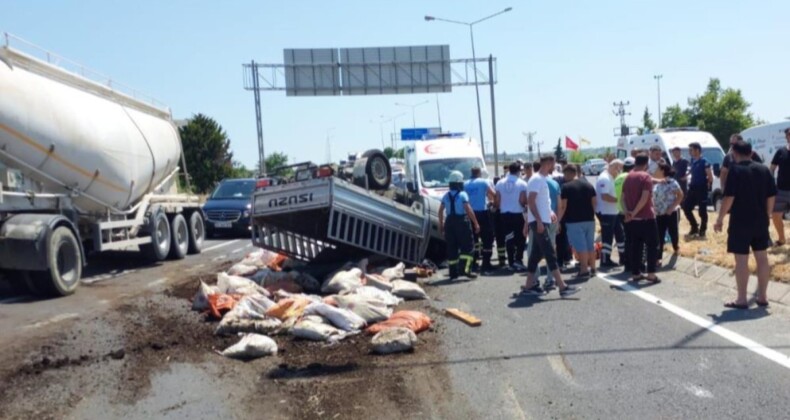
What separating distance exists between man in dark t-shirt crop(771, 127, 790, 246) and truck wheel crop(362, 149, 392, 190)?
641 centimetres

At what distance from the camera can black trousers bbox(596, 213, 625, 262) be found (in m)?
12.8

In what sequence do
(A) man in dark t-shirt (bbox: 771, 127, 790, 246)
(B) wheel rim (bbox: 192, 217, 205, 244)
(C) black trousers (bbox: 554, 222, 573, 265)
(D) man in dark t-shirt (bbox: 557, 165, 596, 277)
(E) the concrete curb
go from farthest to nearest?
(B) wheel rim (bbox: 192, 217, 205, 244)
(C) black trousers (bbox: 554, 222, 573, 265)
(A) man in dark t-shirt (bbox: 771, 127, 790, 246)
(D) man in dark t-shirt (bbox: 557, 165, 596, 277)
(E) the concrete curb

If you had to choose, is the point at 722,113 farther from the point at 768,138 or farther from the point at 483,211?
the point at 483,211

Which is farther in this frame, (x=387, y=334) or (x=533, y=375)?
(x=387, y=334)

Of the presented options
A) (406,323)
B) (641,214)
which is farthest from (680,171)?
(406,323)

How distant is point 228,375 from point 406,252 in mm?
6455

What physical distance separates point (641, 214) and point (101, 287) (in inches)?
312

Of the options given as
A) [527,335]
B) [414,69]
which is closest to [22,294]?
[527,335]

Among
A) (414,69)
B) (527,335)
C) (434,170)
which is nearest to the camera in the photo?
(527,335)

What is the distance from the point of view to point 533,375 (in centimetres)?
650

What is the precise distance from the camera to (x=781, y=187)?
1241 centimetres

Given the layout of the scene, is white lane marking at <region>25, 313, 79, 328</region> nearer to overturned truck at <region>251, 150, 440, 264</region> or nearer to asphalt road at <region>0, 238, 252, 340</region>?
asphalt road at <region>0, 238, 252, 340</region>

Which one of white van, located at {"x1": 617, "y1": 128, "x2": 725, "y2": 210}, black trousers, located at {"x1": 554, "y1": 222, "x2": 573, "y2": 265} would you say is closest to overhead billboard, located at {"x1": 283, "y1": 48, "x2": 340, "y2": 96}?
white van, located at {"x1": 617, "y1": 128, "x2": 725, "y2": 210}

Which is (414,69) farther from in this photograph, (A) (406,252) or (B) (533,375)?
(B) (533,375)
